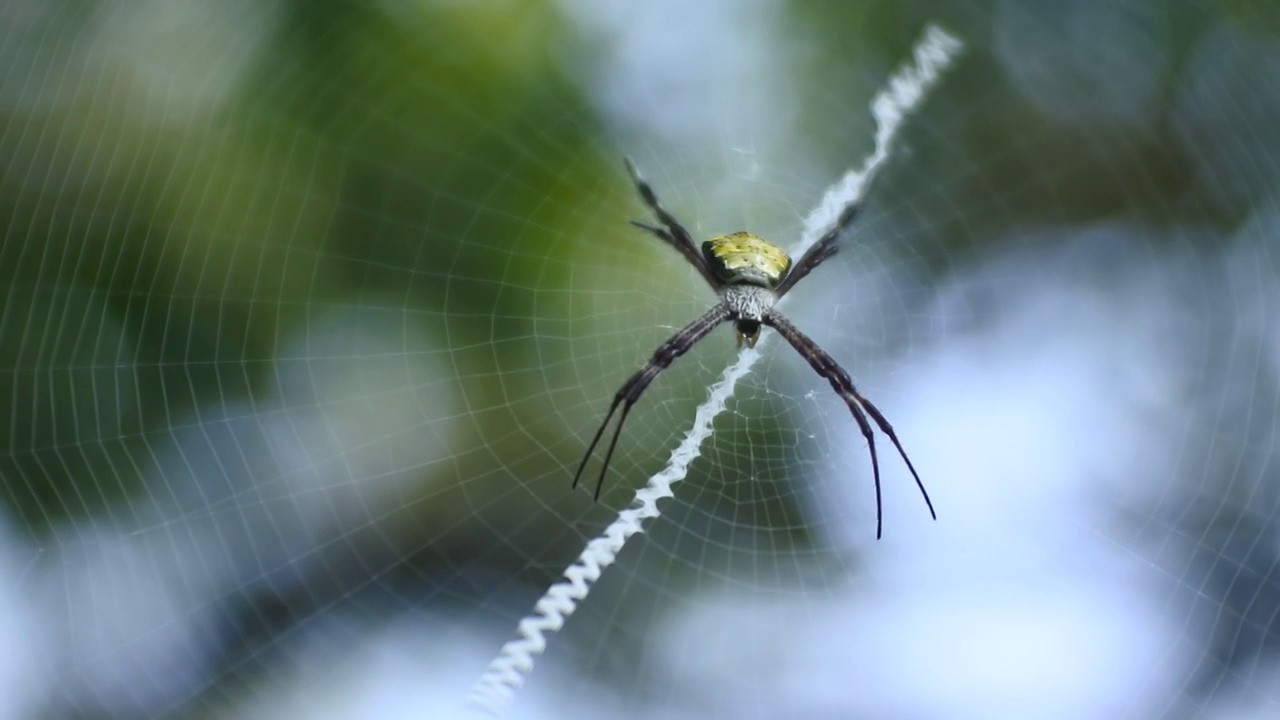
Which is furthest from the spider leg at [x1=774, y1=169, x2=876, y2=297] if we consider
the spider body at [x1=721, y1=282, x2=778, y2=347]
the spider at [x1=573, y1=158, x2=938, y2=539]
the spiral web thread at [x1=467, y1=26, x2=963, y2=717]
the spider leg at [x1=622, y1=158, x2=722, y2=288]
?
the spider leg at [x1=622, y1=158, x2=722, y2=288]

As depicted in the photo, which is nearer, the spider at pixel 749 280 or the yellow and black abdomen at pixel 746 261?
the spider at pixel 749 280

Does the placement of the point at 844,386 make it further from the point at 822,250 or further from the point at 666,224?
the point at 666,224

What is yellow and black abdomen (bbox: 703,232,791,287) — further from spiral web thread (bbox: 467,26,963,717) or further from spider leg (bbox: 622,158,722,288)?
spiral web thread (bbox: 467,26,963,717)

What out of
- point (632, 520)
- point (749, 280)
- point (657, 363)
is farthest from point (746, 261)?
point (632, 520)

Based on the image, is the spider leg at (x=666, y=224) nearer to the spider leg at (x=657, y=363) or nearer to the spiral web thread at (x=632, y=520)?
the spider leg at (x=657, y=363)

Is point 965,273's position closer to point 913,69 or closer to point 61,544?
point 913,69

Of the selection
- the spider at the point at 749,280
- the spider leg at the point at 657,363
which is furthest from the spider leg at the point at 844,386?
the spider leg at the point at 657,363

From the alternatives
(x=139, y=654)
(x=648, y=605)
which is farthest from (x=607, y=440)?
(x=139, y=654)
